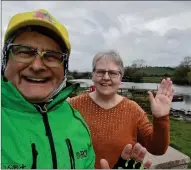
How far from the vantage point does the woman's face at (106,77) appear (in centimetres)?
227

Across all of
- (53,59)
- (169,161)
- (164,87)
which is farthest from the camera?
(169,161)

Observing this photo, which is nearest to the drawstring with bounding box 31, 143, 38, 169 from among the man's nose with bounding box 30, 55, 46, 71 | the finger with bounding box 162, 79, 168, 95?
the man's nose with bounding box 30, 55, 46, 71

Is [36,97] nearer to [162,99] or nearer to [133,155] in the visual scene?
[133,155]

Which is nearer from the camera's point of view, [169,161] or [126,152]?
[126,152]

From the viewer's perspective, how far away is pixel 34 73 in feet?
4.90

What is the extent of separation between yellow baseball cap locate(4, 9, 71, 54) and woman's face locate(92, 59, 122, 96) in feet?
2.30

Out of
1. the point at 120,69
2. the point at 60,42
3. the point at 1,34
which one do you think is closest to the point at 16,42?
the point at 1,34

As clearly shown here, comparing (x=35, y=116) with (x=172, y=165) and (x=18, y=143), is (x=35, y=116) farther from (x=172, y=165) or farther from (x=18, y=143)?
(x=172, y=165)

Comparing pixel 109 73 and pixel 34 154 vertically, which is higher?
pixel 109 73

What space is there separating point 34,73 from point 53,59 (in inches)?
5.6

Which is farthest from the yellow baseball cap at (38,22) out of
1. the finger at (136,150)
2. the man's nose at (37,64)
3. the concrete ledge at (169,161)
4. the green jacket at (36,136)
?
the concrete ledge at (169,161)

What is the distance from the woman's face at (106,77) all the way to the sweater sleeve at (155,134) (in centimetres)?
37

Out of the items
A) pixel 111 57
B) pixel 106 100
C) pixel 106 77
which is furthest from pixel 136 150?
pixel 111 57

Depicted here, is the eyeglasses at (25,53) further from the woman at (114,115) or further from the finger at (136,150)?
the finger at (136,150)
